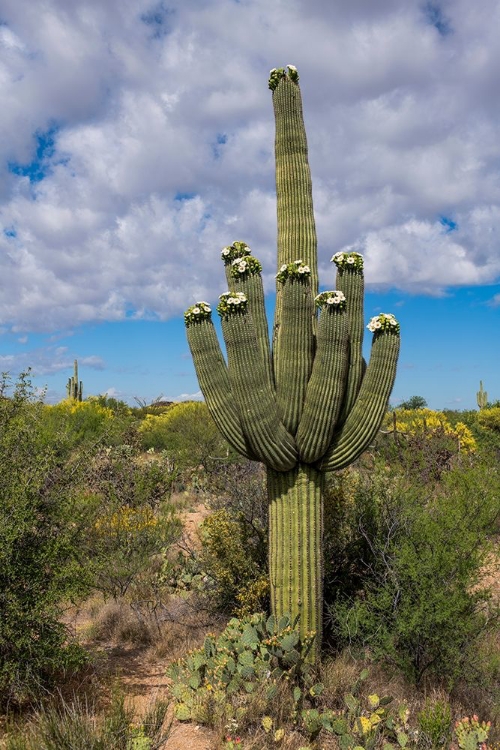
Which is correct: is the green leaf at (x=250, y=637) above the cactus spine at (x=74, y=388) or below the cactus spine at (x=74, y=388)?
below

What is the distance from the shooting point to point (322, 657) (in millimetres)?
6816

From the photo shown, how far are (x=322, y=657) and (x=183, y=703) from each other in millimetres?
1653

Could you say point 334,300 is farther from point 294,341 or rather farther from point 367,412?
point 367,412

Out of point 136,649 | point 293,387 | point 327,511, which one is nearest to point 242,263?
point 293,387

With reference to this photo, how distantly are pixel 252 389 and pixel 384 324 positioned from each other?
1.55 meters

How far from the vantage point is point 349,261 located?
6754mm

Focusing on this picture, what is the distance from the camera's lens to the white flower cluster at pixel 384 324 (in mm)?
6695

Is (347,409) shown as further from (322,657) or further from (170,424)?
(170,424)

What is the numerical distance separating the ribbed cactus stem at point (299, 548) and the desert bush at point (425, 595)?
0.52m

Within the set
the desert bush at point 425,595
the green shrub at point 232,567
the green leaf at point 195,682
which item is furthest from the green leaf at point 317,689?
the green shrub at point 232,567

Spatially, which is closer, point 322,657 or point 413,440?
point 322,657

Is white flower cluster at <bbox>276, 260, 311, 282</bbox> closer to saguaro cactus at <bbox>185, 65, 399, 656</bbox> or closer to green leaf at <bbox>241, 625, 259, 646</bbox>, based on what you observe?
saguaro cactus at <bbox>185, 65, 399, 656</bbox>

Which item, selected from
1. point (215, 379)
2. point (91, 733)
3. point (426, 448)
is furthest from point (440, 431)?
point (91, 733)

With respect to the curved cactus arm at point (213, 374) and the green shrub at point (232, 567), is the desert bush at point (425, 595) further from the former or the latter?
the curved cactus arm at point (213, 374)
